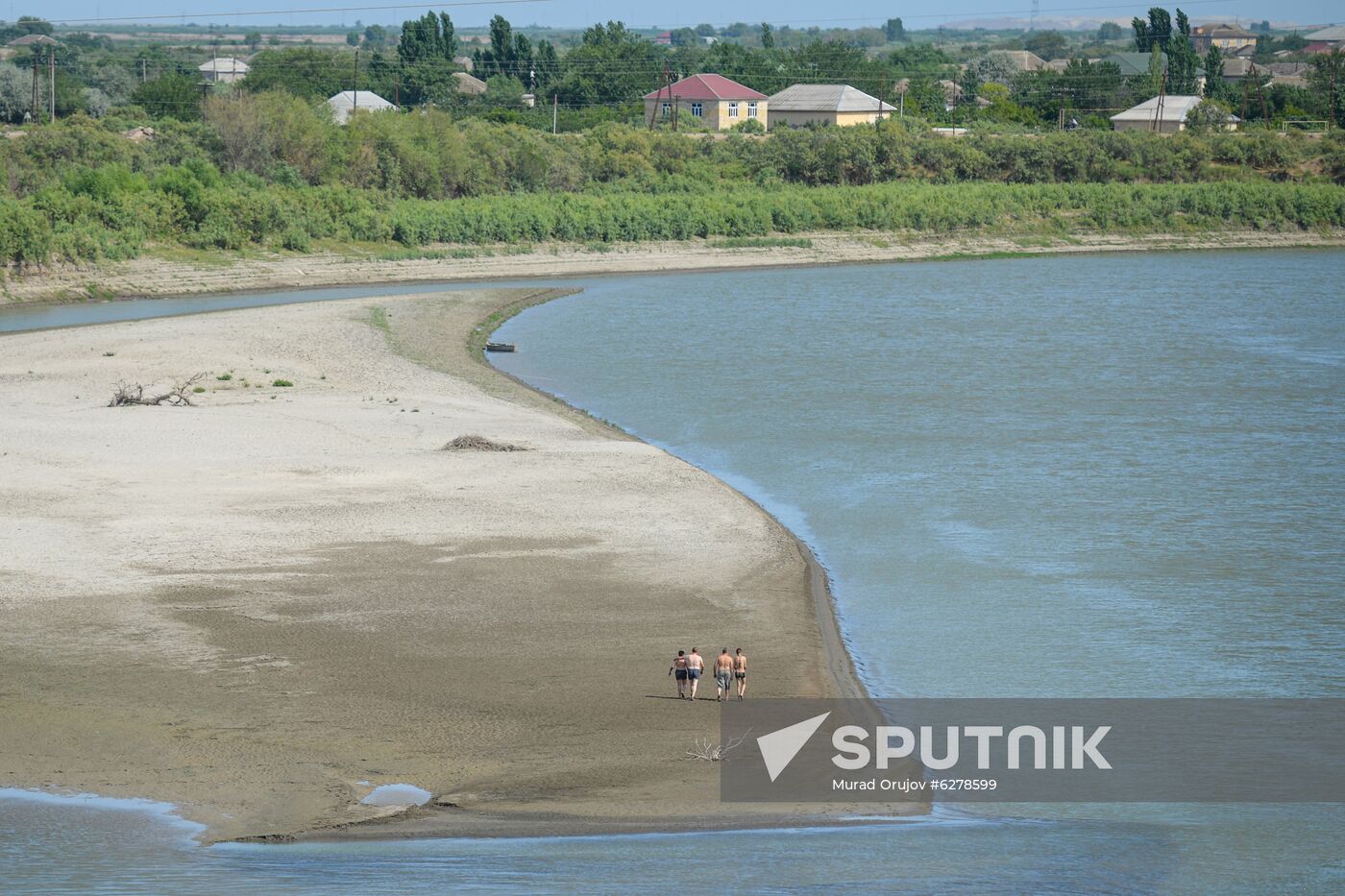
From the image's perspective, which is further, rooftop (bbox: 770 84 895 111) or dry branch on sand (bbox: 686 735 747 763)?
rooftop (bbox: 770 84 895 111)

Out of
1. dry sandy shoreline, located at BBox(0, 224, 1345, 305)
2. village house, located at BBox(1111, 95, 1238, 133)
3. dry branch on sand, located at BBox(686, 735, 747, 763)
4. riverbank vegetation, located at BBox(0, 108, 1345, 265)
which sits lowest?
dry sandy shoreline, located at BBox(0, 224, 1345, 305)

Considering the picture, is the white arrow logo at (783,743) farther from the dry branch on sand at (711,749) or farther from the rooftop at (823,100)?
the rooftop at (823,100)

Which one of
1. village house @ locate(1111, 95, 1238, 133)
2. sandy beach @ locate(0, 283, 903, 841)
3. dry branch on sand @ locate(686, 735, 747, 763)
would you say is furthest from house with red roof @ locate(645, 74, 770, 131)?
dry branch on sand @ locate(686, 735, 747, 763)

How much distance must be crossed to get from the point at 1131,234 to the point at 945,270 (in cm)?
1874

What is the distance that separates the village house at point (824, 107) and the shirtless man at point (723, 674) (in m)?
99.5

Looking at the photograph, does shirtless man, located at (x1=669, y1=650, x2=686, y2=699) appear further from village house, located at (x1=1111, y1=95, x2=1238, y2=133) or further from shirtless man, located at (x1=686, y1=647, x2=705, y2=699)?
village house, located at (x1=1111, y1=95, x2=1238, y2=133)

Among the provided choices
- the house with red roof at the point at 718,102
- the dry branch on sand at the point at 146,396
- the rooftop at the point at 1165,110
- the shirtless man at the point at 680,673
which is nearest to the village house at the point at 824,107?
the house with red roof at the point at 718,102

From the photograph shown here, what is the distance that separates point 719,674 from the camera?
1698cm

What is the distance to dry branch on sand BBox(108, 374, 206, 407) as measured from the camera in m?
33.1

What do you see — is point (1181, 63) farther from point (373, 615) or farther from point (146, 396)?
point (373, 615)

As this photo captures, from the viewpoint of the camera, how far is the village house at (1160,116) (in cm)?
11556

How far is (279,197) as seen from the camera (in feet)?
225

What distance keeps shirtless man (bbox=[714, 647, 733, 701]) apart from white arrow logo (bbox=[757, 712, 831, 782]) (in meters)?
0.85

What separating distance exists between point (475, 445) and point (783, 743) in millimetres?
14233
